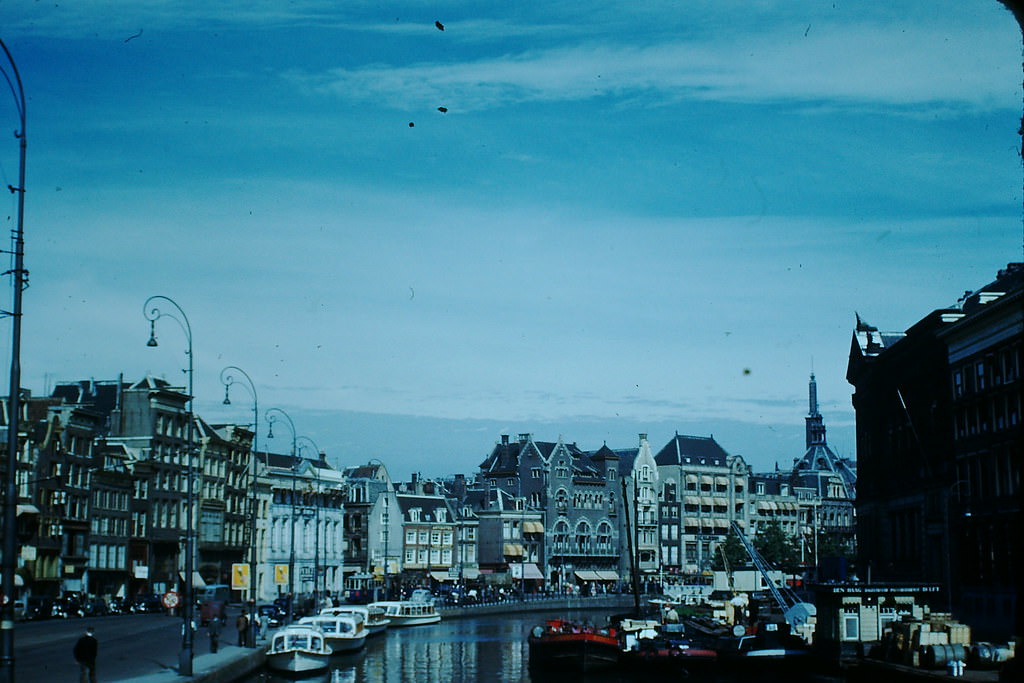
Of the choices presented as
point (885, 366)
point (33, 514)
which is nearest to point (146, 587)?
point (33, 514)

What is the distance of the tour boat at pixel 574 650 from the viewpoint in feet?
216

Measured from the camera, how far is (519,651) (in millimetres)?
80938

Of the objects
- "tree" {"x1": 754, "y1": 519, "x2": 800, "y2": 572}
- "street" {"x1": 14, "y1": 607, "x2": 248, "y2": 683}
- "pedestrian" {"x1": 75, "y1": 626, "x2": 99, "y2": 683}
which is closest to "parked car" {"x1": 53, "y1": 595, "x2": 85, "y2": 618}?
"street" {"x1": 14, "y1": 607, "x2": 248, "y2": 683}

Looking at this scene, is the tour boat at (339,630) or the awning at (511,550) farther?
the awning at (511,550)

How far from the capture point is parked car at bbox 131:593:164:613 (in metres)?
95.9

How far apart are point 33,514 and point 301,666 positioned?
132 feet

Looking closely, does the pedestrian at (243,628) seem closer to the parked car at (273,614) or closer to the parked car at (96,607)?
the parked car at (273,614)

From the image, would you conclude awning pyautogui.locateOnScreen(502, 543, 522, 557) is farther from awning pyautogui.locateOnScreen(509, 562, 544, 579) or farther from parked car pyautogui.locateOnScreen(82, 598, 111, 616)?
parked car pyautogui.locateOnScreen(82, 598, 111, 616)

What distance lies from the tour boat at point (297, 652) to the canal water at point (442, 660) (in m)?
0.52

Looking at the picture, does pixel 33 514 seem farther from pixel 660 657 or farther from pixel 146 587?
pixel 660 657

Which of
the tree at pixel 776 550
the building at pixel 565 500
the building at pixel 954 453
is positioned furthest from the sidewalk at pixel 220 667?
the tree at pixel 776 550

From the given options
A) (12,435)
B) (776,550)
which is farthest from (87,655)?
(776,550)

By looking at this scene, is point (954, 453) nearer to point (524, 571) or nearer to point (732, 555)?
point (524, 571)

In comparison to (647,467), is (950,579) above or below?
below
